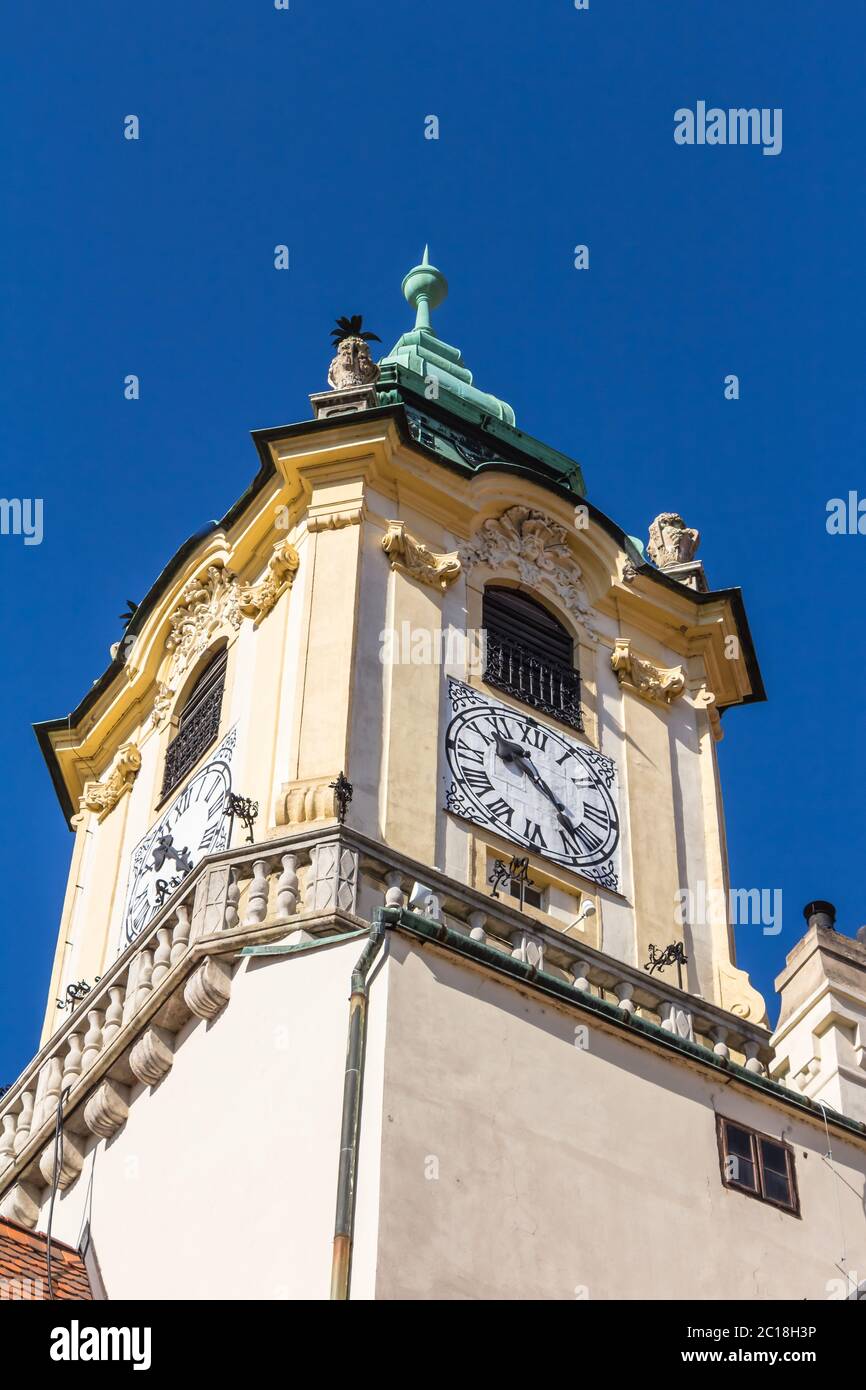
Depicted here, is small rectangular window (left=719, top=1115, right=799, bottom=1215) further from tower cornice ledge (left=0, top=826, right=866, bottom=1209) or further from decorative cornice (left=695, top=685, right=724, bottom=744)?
decorative cornice (left=695, top=685, right=724, bottom=744)

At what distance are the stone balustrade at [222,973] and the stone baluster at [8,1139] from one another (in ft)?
0.06

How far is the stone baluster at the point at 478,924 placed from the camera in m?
21.4

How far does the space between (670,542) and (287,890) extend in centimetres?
961

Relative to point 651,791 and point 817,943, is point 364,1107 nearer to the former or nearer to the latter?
point 817,943

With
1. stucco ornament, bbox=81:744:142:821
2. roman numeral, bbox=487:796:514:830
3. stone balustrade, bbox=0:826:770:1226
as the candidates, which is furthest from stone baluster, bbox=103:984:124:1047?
stucco ornament, bbox=81:744:142:821

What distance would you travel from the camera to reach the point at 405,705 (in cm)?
2378

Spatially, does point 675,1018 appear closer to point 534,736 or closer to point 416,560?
point 534,736

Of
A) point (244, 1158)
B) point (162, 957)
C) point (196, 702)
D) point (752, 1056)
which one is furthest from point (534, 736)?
point (244, 1158)

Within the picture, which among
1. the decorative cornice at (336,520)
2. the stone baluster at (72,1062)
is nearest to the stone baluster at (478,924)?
the stone baluster at (72,1062)

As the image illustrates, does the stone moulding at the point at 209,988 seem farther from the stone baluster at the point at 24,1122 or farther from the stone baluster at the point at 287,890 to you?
the stone baluster at the point at 24,1122

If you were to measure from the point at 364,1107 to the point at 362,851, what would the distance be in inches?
182

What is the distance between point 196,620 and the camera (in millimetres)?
27219

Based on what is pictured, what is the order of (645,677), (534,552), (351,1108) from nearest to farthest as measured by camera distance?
(351,1108) < (645,677) < (534,552)
